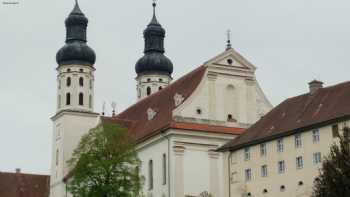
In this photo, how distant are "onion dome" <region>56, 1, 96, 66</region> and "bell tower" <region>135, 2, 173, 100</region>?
36.4ft

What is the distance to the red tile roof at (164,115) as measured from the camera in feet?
245

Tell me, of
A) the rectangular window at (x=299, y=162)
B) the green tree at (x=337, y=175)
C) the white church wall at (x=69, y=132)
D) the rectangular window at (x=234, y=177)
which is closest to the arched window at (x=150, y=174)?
the rectangular window at (x=234, y=177)

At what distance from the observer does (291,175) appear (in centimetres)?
6106

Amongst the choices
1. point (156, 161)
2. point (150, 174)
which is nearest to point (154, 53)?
point (150, 174)

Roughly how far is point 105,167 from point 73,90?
33.5 metres

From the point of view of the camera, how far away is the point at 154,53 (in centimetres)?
10338

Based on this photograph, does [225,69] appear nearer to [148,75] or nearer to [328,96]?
[328,96]

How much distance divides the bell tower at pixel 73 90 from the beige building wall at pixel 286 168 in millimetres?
28472

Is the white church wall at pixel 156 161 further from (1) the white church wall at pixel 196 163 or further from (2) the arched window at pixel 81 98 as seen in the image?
(2) the arched window at pixel 81 98

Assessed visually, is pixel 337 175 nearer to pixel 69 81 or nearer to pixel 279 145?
pixel 279 145

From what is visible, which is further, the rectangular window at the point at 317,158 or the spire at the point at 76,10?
the spire at the point at 76,10

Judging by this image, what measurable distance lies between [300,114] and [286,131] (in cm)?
200

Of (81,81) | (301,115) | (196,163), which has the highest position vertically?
(81,81)

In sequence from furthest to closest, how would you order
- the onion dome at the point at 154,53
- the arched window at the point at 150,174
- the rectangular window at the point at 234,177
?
1. the onion dome at the point at 154,53
2. the arched window at the point at 150,174
3. the rectangular window at the point at 234,177
